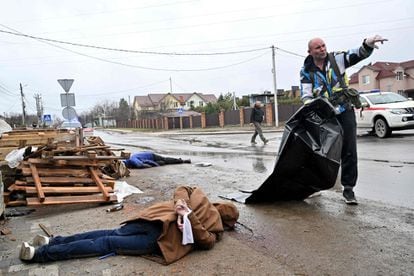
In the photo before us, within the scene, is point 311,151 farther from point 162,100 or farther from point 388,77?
point 162,100

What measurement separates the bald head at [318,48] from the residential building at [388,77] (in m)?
51.7

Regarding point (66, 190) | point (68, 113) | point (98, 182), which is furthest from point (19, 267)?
point (68, 113)

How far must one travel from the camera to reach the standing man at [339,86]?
4730mm

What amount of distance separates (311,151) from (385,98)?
11.5m

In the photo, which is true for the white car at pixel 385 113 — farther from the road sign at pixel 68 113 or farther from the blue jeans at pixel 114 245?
the road sign at pixel 68 113

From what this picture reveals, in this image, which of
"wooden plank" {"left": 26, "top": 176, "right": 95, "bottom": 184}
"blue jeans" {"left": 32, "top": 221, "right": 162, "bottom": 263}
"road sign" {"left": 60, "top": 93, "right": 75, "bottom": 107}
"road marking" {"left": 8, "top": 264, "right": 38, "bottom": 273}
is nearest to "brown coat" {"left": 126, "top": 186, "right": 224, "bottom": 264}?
"blue jeans" {"left": 32, "top": 221, "right": 162, "bottom": 263}

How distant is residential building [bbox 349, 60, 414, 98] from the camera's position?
174 ft

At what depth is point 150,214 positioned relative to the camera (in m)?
3.52

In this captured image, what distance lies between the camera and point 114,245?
3.57 m

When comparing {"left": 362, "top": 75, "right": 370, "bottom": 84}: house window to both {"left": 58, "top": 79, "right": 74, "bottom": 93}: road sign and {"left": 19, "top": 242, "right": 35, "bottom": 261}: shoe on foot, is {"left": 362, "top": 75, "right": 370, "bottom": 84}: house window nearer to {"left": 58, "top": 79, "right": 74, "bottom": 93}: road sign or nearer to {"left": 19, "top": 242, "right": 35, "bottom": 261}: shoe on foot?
{"left": 58, "top": 79, "right": 74, "bottom": 93}: road sign

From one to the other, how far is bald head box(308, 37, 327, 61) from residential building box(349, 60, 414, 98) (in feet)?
170

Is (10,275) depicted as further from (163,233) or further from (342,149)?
(342,149)

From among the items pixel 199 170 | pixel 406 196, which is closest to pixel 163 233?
pixel 406 196

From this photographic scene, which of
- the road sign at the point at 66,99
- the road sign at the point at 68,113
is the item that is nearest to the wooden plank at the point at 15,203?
the road sign at the point at 66,99
